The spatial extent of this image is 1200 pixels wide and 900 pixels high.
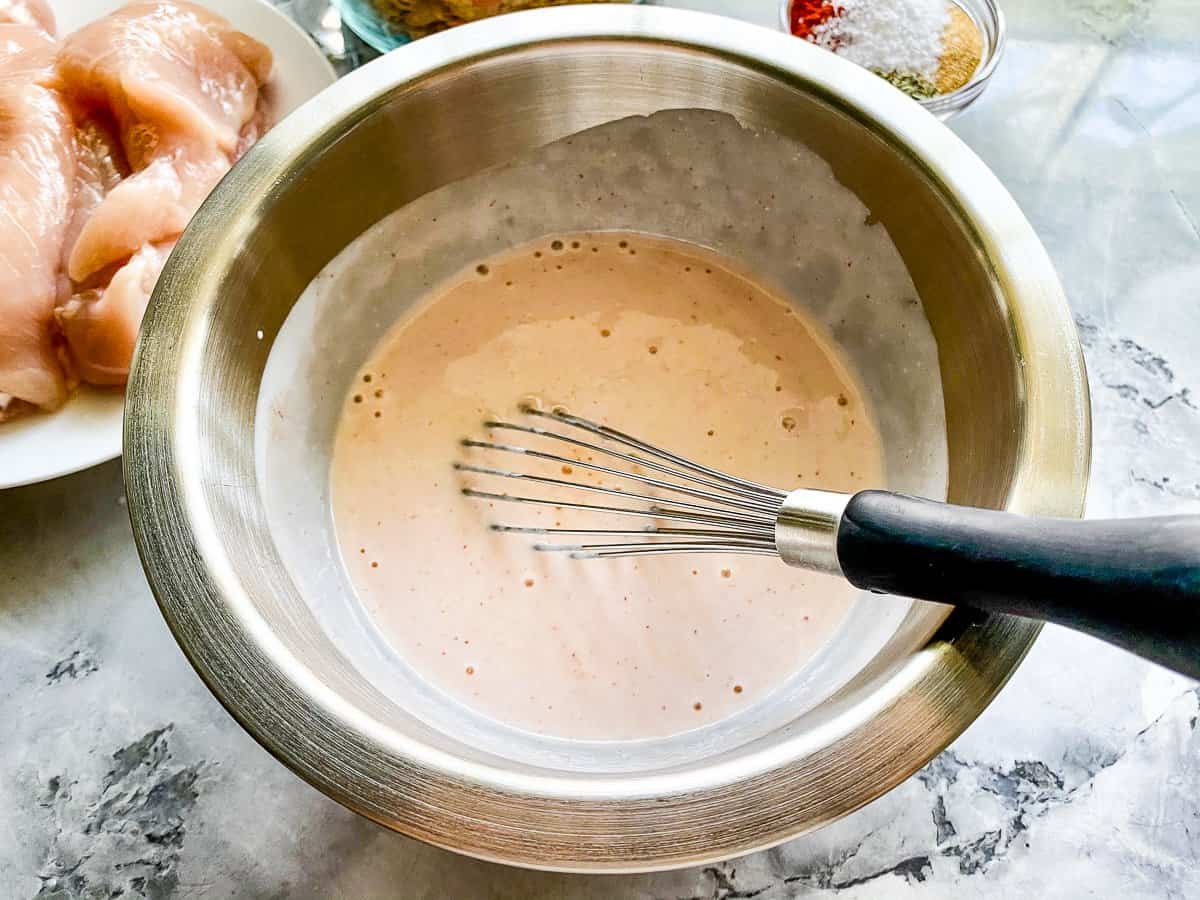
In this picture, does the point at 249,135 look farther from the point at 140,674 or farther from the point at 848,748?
the point at 848,748

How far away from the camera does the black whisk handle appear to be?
46 centimetres

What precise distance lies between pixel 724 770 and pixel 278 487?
1.37 feet

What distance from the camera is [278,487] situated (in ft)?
2.64

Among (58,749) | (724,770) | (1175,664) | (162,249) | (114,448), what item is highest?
(1175,664)

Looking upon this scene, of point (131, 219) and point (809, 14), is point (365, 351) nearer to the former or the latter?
point (131, 219)

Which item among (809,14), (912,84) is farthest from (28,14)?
(912,84)

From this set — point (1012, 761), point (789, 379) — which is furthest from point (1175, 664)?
point (789, 379)

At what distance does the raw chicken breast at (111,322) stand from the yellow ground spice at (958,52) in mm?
762

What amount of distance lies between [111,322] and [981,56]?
2.90ft

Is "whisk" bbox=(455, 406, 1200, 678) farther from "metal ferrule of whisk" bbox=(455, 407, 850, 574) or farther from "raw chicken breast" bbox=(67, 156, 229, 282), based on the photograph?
"raw chicken breast" bbox=(67, 156, 229, 282)

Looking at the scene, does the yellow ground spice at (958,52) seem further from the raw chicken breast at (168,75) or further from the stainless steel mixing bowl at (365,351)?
the raw chicken breast at (168,75)

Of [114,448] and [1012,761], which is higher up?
[1012,761]

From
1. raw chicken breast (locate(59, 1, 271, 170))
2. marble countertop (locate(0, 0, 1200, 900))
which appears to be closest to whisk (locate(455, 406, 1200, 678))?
marble countertop (locate(0, 0, 1200, 900))

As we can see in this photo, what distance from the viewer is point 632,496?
0.75 m
